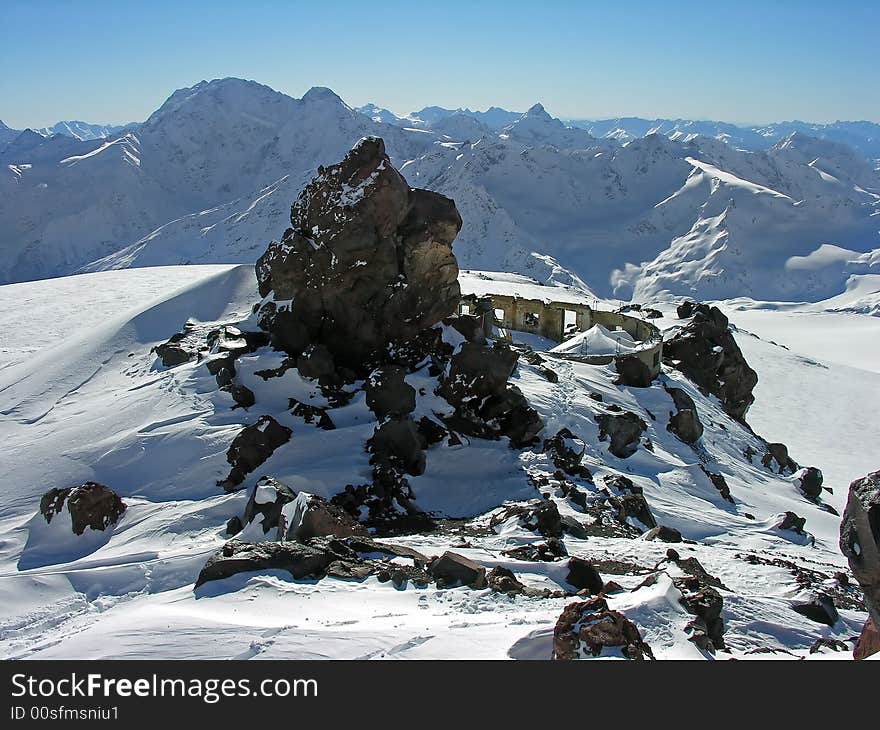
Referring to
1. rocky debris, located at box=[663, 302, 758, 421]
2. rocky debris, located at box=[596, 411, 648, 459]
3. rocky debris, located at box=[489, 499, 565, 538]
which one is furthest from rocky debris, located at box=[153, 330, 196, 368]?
rocky debris, located at box=[663, 302, 758, 421]

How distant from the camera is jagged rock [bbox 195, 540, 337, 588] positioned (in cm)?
1119

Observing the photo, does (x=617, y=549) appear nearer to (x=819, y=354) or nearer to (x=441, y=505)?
(x=441, y=505)

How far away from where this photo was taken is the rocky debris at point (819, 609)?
1251cm

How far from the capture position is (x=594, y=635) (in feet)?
25.9

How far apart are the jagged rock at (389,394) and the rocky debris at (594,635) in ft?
45.6

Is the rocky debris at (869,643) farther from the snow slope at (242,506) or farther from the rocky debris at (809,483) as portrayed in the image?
the rocky debris at (809,483)

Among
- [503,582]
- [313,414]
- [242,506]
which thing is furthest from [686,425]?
[503,582]

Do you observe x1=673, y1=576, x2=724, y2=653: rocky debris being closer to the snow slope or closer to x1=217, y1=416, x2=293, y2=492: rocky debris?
the snow slope

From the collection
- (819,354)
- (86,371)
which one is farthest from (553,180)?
(86,371)

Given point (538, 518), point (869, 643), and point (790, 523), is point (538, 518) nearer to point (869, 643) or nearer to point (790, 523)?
point (869, 643)

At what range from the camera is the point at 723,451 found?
2952cm

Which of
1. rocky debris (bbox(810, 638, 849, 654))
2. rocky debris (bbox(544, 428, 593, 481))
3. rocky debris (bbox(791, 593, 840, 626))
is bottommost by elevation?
rocky debris (bbox(791, 593, 840, 626))

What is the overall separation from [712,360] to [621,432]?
12761 millimetres

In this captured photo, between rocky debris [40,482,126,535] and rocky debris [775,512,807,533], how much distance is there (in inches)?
749
